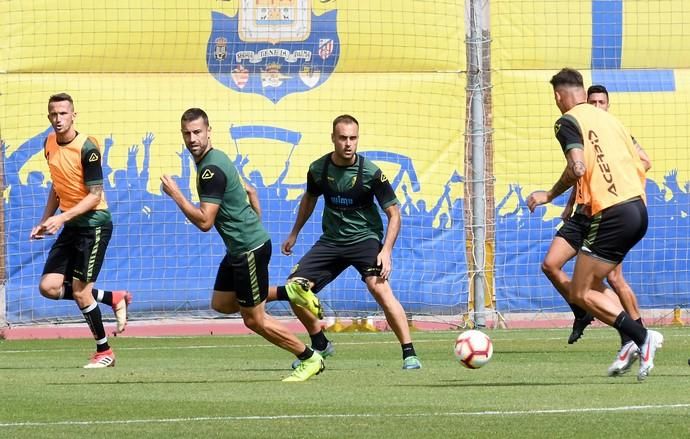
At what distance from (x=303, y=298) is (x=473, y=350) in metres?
1.88

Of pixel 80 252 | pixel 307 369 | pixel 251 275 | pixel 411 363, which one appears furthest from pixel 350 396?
pixel 80 252

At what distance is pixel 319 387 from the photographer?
9.97m

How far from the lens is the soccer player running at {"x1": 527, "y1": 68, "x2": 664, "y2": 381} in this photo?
10.0 metres

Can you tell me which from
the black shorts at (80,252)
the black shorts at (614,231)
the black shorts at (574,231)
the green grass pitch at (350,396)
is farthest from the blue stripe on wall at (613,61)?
the black shorts at (614,231)

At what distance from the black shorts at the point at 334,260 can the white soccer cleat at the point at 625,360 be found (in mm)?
2643

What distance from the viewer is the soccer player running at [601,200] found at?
1005cm

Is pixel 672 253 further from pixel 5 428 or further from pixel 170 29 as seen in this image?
pixel 5 428

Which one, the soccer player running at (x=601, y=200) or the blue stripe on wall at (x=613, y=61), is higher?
the blue stripe on wall at (x=613, y=61)

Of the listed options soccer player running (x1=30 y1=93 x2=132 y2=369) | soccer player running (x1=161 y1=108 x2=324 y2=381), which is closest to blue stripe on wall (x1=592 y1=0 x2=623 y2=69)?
soccer player running (x1=30 y1=93 x2=132 y2=369)

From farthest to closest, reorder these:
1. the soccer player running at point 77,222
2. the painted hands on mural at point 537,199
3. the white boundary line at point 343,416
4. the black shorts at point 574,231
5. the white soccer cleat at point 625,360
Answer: the black shorts at point 574,231 < the soccer player running at point 77,222 < the white soccer cleat at point 625,360 < the painted hands on mural at point 537,199 < the white boundary line at point 343,416

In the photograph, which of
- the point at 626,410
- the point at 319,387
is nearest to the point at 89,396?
the point at 319,387

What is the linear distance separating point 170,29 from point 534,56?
181 inches

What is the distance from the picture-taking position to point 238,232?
422 inches

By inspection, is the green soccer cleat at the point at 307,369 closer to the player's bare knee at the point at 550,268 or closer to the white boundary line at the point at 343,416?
the white boundary line at the point at 343,416
